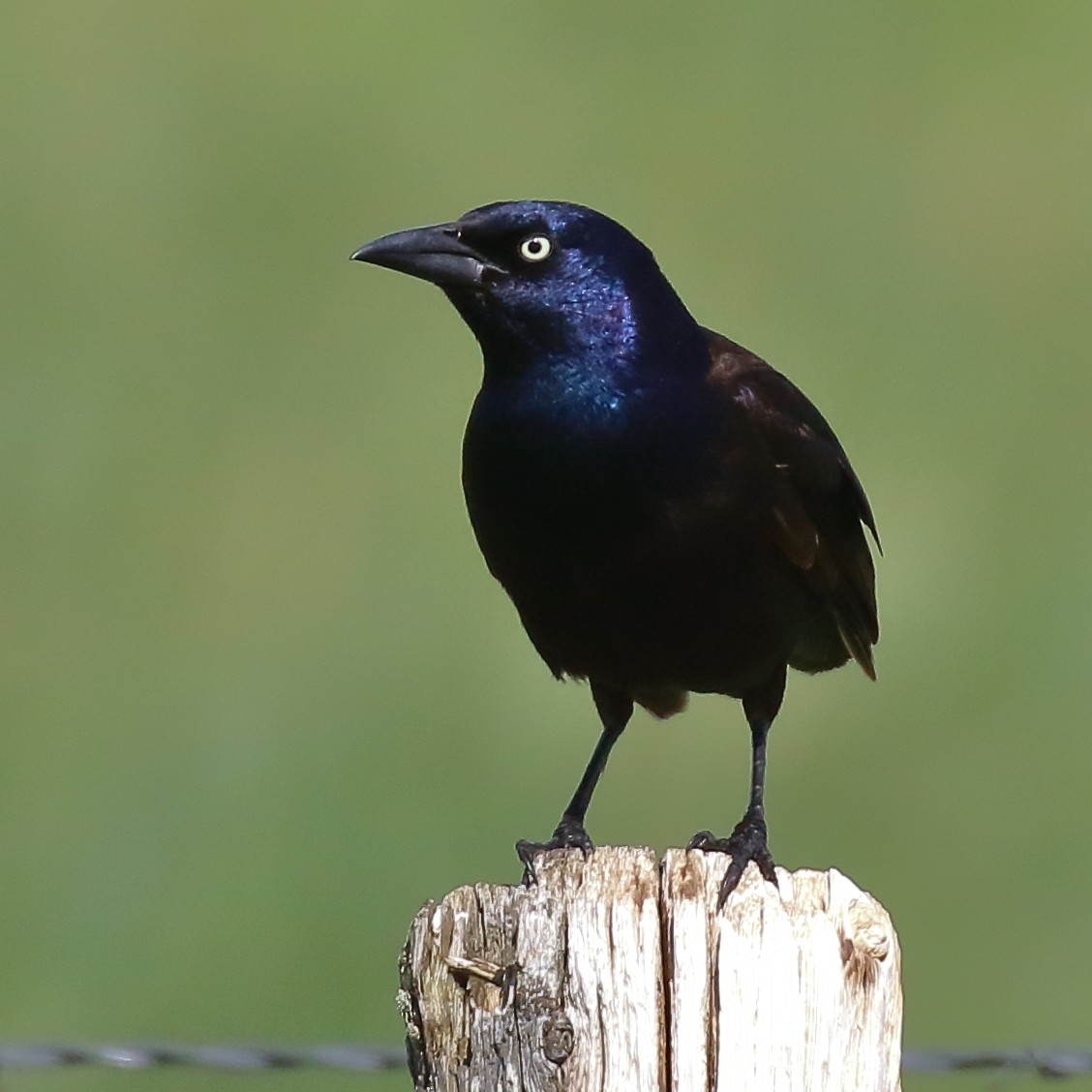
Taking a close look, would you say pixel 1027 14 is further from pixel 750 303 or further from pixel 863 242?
pixel 750 303

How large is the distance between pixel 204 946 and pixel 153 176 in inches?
190

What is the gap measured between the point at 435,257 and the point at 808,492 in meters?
0.91

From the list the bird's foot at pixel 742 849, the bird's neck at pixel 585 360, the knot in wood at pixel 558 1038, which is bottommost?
the knot in wood at pixel 558 1038

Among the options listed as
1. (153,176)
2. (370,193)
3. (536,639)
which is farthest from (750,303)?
(536,639)

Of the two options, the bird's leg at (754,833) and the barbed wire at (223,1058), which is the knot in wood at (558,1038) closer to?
the bird's leg at (754,833)

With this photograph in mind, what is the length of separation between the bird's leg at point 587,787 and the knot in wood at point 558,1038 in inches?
43.8

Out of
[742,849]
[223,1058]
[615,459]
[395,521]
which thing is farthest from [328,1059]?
[395,521]

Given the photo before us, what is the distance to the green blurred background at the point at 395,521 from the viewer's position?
323 inches

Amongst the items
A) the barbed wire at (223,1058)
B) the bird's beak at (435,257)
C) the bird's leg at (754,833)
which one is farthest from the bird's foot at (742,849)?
the bird's beak at (435,257)

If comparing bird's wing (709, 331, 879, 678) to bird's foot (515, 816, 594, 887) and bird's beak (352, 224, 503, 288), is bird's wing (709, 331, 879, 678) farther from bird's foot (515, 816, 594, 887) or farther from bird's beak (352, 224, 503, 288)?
bird's foot (515, 816, 594, 887)

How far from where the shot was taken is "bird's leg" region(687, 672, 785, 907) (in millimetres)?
3814

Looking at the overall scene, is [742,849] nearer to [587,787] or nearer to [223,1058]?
[587,787]

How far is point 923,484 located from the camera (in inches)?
403

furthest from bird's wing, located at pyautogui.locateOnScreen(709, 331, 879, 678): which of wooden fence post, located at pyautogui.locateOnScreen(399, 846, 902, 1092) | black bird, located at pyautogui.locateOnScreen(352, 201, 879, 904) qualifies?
wooden fence post, located at pyautogui.locateOnScreen(399, 846, 902, 1092)
